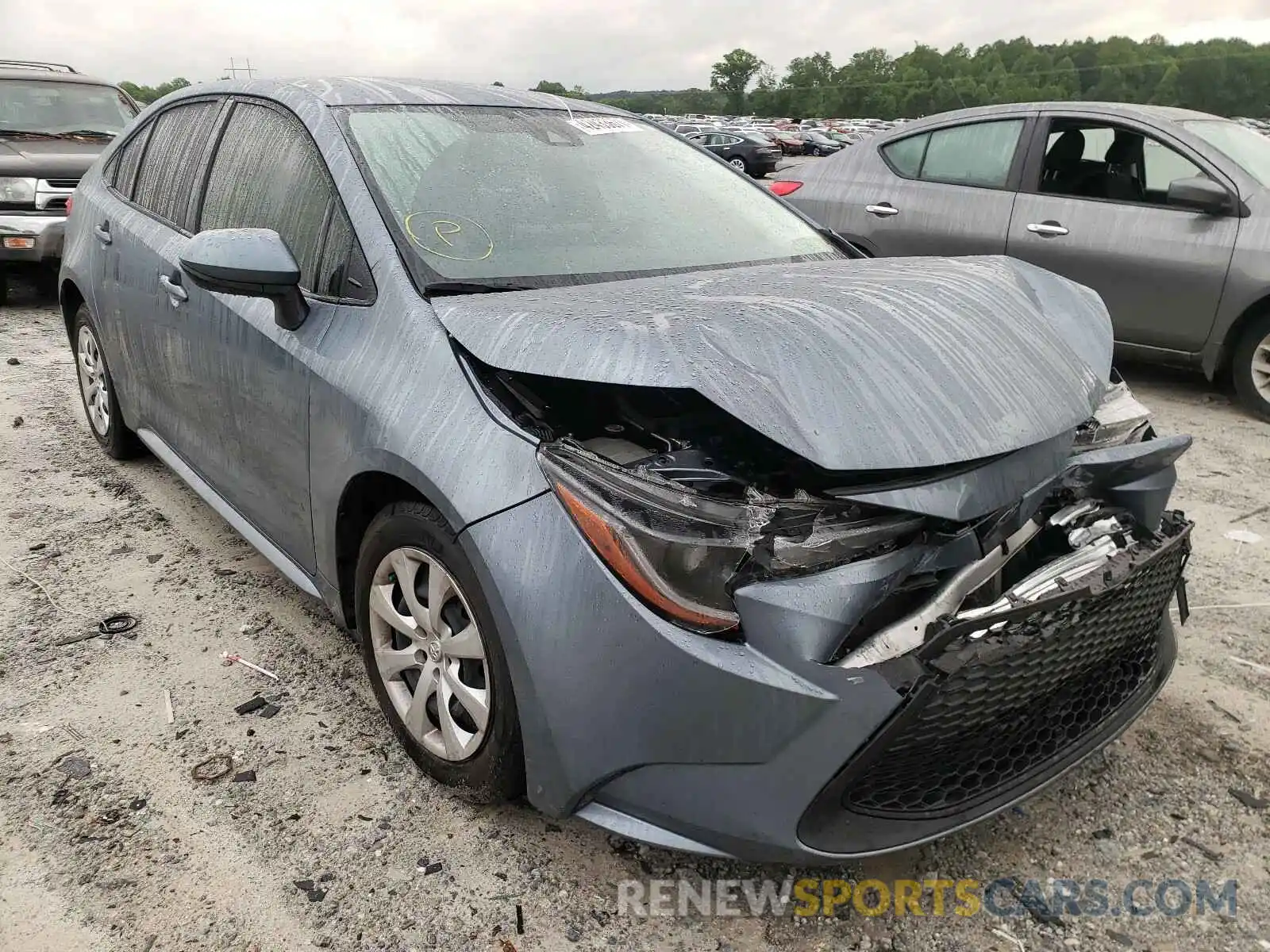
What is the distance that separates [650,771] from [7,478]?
363cm

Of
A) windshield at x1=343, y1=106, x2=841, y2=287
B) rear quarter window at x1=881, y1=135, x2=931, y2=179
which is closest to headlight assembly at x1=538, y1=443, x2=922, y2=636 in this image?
windshield at x1=343, y1=106, x2=841, y2=287

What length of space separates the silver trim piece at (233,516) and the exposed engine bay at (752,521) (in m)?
0.99

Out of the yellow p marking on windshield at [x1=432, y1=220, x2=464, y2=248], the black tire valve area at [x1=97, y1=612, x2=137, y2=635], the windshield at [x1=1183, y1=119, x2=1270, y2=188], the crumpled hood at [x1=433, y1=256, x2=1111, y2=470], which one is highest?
the windshield at [x1=1183, y1=119, x2=1270, y2=188]

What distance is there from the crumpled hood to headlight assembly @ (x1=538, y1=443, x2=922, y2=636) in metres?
0.13

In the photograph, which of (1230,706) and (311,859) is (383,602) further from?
(1230,706)

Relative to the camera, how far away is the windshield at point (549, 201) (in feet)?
8.04

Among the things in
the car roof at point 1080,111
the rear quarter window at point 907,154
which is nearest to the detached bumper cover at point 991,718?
the car roof at point 1080,111

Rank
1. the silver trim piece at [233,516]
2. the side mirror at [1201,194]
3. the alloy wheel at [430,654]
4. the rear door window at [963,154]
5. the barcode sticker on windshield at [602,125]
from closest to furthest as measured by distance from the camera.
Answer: the alloy wheel at [430,654] < the silver trim piece at [233,516] < the barcode sticker on windshield at [602,125] < the side mirror at [1201,194] < the rear door window at [963,154]

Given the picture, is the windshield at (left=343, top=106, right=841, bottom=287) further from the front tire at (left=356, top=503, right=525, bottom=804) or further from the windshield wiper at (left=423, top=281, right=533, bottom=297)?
the front tire at (left=356, top=503, right=525, bottom=804)

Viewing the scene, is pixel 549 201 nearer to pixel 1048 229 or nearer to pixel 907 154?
pixel 1048 229

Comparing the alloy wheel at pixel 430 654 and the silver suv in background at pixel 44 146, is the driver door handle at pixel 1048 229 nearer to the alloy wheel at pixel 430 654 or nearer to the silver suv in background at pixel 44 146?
the alloy wheel at pixel 430 654

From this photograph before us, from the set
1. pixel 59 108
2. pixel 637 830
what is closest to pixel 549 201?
pixel 637 830

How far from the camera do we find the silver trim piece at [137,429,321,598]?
269cm

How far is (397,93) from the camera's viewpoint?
2885mm
